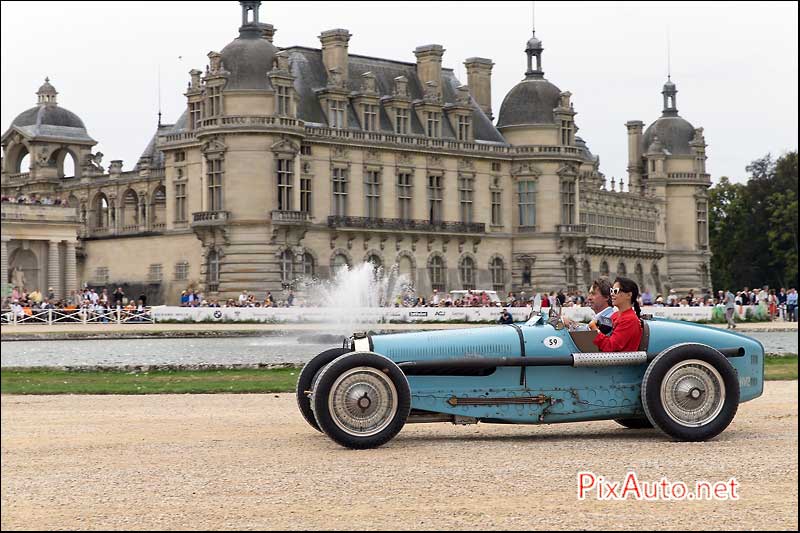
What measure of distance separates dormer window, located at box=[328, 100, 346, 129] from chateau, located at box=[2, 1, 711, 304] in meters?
0.09

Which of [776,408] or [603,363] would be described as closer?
[603,363]

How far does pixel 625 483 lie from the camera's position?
1112 centimetres

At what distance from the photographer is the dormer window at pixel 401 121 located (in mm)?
74812

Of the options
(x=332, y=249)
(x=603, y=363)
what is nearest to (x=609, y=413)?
(x=603, y=363)

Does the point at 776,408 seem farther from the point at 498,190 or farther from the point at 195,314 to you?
the point at 498,190

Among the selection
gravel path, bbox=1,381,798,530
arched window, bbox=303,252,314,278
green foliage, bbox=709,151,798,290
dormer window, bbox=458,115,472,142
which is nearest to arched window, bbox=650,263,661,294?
green foliage, bbox=709,151,798,290

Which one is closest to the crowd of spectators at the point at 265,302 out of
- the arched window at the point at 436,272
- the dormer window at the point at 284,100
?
the arched window at the point at 436,272

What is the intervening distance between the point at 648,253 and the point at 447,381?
85.1m

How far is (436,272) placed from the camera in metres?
75.5

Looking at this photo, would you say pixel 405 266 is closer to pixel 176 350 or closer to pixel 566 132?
pixel 566 132

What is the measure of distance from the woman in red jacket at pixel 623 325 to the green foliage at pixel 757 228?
3975cm

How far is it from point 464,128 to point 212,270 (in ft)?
60.3

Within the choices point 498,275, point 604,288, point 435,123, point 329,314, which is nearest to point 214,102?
point 435,123

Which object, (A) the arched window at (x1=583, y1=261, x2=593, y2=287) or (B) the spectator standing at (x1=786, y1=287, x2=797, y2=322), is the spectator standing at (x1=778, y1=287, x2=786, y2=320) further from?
(A) the arched window at (x1=583, y1=261, x2=593, y2=287)
